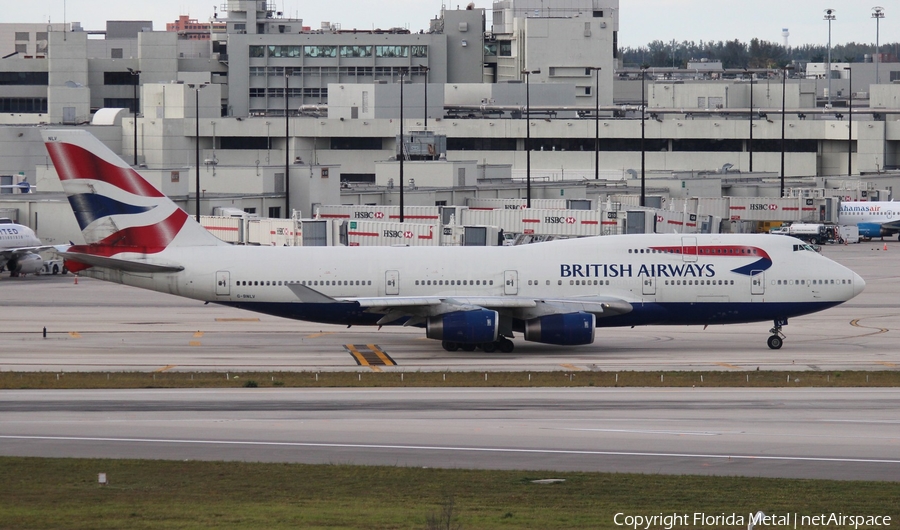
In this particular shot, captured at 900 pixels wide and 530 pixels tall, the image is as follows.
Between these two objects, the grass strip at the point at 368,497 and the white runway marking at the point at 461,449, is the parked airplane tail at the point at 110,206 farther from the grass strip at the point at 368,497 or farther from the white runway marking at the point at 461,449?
the grass strip at the point at 368,497

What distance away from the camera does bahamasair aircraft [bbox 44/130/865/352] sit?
4819cm

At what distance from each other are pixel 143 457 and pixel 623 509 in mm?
11552

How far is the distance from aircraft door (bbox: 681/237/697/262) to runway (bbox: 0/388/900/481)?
1244cm

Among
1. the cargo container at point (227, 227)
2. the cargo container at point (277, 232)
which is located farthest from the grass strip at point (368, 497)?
the cargo container at point (227, 227)

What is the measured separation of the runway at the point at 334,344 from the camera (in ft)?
146

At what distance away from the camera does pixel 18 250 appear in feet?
262

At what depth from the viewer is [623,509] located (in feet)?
74.7

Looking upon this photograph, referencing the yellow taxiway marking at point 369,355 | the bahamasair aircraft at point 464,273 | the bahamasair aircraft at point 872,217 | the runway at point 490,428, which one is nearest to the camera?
the runway at point 490,428

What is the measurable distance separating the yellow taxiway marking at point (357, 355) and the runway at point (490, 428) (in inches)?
302

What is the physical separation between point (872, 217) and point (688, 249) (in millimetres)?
74381

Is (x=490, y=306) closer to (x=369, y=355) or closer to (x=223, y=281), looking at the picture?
(x=369, y=355)

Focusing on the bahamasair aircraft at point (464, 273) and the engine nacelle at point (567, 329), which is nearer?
the engine nacelle at point (567, 329)

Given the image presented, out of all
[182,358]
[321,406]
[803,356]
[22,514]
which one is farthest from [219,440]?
[803,356]

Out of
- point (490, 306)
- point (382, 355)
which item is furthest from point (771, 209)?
point (382, 355)
